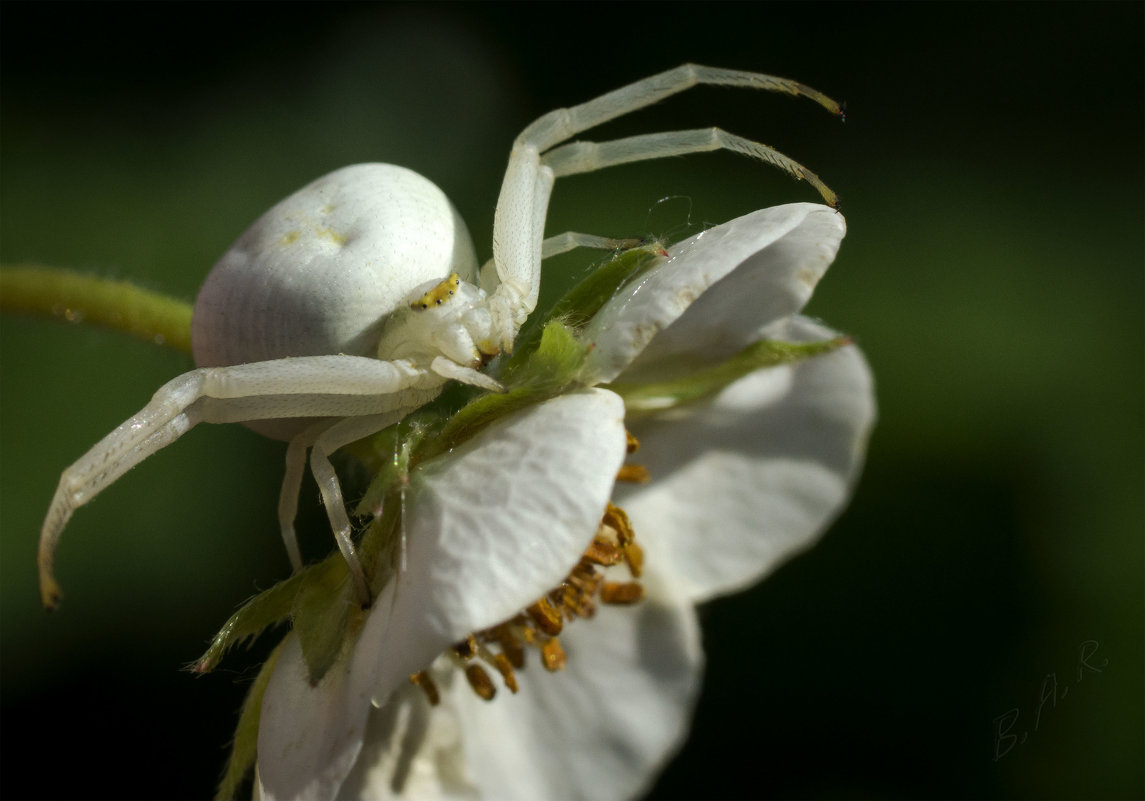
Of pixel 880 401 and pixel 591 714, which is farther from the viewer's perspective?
pixel 880 401

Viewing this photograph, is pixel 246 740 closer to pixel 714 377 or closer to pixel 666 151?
pixel 714 377

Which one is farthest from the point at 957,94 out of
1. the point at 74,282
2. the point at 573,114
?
the point at 74,282

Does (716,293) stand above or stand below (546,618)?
above

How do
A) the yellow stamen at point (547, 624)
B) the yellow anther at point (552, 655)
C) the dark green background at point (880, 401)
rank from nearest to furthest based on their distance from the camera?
1. the yellow stamen at point (547, 624)
2. the yellow anther at point (552, 655)
3. the dark green background at point (880, 401)

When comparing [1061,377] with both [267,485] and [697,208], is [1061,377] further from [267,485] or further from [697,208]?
[267,485]

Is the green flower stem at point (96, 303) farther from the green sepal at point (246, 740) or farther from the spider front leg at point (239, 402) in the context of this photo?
the green sepal at point (246, 740)

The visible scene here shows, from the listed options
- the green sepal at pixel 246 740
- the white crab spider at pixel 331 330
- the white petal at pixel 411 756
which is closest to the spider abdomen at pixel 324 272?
the white crab spider at pixel 331 330

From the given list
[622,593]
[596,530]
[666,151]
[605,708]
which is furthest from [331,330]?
[605,708]
